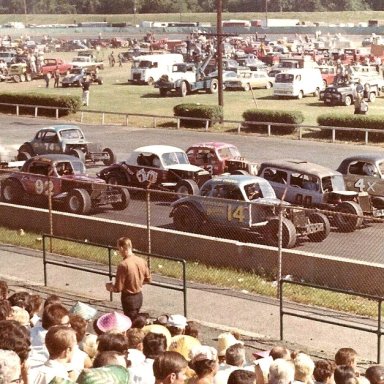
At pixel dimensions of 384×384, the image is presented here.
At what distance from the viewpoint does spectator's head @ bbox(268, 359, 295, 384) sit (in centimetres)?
826

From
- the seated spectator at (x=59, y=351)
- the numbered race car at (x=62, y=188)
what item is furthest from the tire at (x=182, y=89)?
the seated spectator at (x=59, y=351)

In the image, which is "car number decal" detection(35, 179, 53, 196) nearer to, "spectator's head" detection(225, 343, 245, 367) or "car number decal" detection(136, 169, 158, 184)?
"car number decal" detection(136, 169, 158, 184)

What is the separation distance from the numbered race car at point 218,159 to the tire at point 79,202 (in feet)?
16.8

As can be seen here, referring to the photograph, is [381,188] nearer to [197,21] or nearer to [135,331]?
[135,331]

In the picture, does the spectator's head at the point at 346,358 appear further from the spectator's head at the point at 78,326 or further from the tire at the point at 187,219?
the tire at the point at 187,219

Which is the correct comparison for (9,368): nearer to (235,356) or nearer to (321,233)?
(235,356)

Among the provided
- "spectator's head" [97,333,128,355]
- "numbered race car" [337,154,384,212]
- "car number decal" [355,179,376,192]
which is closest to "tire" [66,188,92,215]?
"numbered race car" [337,154,384,212]

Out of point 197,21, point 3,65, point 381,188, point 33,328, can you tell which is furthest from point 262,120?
point 197,21

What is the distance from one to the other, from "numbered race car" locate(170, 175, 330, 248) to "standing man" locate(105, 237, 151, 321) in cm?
538

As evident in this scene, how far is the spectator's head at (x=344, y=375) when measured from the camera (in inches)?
332

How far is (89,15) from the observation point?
567ft

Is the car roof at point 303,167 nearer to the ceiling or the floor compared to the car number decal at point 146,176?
nearer to the ceiling

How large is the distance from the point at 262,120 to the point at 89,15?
13893cm

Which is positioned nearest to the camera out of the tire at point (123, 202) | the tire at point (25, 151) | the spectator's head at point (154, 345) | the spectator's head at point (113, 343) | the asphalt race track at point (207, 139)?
the spectator's head at point (113, 343)
